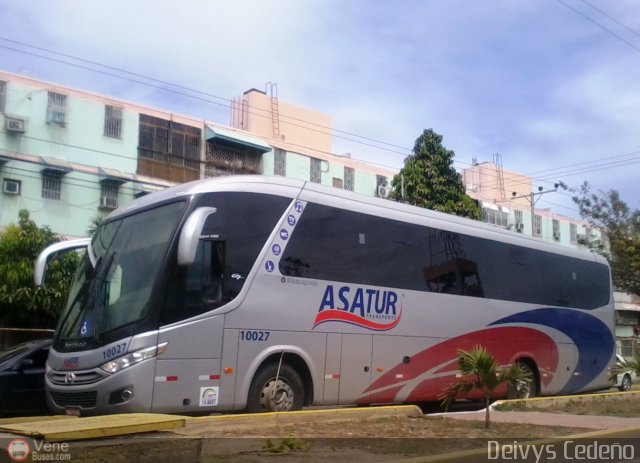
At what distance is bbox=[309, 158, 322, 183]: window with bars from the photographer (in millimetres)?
34812

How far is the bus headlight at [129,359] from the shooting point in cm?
869

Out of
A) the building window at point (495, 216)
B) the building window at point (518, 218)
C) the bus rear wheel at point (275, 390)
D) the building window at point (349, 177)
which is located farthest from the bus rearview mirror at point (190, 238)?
the building window at point (518, 218)

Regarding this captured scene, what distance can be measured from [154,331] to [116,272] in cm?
132

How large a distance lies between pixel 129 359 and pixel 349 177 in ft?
93.7

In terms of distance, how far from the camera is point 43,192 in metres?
25.9

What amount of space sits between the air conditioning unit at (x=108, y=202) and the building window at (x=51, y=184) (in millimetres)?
1633

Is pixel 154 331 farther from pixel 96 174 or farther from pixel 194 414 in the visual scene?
pixel 96 174

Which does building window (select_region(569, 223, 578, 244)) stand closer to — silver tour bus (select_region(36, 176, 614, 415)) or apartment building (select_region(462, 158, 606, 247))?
apartment building (select_region(462, 158, 606, 247))

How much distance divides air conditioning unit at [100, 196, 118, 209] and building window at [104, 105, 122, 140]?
2.68 m

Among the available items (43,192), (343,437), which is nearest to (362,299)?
(343,437)

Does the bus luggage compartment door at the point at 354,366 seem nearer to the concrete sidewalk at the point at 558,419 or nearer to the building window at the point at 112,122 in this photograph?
the concrete sidewalk at the point at 558,419

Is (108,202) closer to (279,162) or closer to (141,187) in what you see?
(141,187)

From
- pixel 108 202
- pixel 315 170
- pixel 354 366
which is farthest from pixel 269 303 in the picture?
pixel 315 170

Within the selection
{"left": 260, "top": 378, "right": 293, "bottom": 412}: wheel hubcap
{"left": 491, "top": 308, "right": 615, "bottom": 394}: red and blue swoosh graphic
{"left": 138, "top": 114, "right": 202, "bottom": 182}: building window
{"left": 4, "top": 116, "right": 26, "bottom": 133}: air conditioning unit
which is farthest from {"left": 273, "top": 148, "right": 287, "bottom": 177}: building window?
{"left": 260, "top": 378, "right": 293, "bottom": 412}: wheel hubcap
